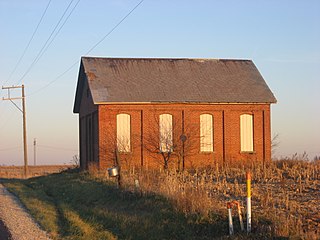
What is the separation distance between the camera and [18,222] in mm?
16422

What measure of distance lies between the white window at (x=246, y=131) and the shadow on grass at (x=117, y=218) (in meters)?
16.1

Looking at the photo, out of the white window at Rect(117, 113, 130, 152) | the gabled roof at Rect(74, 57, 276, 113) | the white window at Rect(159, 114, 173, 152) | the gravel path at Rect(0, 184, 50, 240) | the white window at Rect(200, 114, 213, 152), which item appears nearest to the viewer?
the gravel path at Rect(0, 184, 50, 240)

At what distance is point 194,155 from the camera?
118ft

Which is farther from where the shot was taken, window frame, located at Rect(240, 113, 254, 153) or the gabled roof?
window frame, located at Rect(240, 113, 254, 153)

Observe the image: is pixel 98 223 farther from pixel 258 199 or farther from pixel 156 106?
pixel 156 106

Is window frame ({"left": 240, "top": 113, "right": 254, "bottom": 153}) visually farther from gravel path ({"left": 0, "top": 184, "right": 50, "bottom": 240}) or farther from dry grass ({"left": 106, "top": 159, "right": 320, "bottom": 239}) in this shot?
gravel path ({"left": 0, "top": 184, "right": 50, "bottom": 240})

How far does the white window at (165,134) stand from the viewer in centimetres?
3516

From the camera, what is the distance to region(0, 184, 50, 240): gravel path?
14.0 m

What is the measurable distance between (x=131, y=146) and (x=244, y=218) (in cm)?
2292

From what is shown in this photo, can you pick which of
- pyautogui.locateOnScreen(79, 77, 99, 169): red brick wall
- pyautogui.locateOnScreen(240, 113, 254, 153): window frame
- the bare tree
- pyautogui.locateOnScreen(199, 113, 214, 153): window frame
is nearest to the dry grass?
the bare tree

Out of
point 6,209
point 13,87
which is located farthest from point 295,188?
point 13,87

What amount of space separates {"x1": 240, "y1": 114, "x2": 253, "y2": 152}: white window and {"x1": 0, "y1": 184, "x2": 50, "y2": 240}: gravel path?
1775 centimetres

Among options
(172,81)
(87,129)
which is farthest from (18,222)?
(87,129)

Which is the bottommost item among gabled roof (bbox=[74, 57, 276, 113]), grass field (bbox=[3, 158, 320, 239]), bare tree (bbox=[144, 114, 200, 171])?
grass field (bbox=[3, 158, 320, 239])
